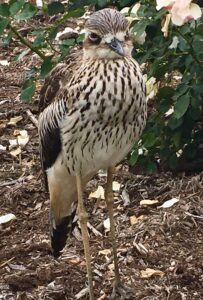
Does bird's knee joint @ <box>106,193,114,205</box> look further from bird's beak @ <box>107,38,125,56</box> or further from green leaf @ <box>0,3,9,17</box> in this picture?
green leaf @ <box>0,3,9,17</box>

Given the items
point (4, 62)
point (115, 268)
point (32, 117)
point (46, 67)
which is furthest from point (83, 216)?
point (4, 62)

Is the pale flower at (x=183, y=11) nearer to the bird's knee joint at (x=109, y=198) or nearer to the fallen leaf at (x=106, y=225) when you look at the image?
the bird's knee joint at (x=109, y=198)

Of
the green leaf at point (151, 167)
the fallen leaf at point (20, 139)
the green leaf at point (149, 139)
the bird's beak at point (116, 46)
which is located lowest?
the fallen leaf at point (20, 139)

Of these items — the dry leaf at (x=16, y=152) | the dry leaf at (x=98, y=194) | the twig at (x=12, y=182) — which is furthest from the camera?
the dry leaf at (x=16, y=152)

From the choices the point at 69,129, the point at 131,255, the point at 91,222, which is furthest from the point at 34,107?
the point at 69,129

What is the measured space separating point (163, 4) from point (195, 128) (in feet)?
4.06

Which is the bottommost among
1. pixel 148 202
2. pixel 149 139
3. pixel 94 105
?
pixel 148 202

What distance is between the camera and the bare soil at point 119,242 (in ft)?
14.3

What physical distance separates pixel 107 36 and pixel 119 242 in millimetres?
1393

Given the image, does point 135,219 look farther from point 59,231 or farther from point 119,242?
point 59,231

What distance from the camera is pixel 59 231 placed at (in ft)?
14.9

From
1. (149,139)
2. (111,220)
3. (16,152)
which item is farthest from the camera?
(16,152)

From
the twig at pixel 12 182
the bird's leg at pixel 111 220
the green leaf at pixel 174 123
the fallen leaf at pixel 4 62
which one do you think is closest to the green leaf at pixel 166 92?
the green leaf at pixel 174 123

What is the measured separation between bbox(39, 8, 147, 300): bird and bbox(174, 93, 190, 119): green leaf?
1.09 feet
